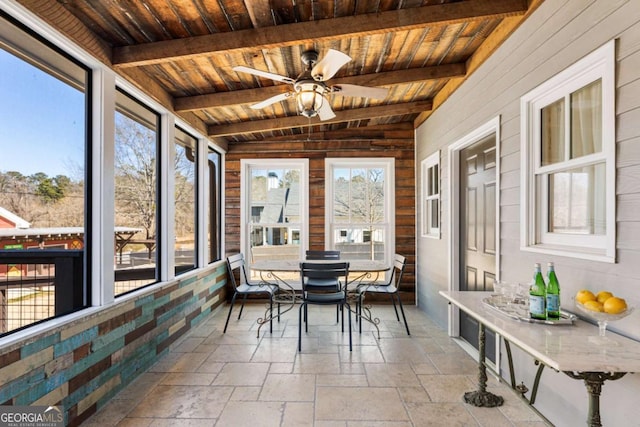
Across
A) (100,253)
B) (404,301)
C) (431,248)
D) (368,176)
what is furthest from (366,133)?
(100,253)

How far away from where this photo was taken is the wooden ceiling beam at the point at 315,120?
173 inches

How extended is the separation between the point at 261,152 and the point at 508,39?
142 inches

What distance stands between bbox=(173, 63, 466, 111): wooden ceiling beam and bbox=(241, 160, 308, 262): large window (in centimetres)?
176

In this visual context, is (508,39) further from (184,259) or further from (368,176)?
(184,259)

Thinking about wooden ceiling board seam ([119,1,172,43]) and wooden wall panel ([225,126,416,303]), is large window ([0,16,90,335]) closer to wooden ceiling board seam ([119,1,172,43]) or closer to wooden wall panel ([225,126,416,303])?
wooden ceiling board seam ([119,1,172,43])

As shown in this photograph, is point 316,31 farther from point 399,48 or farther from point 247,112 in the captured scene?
point 247,112

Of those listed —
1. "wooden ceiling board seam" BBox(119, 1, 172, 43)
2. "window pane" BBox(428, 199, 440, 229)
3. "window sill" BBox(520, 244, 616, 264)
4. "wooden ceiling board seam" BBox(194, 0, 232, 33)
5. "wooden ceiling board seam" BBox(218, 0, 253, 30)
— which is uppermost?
"wooden ceiling board seam" BBox(218, 0, 253, 30)

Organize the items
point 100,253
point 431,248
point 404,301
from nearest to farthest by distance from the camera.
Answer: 1. point 100,253
2. point 431,248
3. point 404,301

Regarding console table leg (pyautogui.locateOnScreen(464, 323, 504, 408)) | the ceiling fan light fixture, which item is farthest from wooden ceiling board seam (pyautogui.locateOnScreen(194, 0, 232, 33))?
console table leg (pyautogui.locateOnScreen(464, 323, 504, 408))

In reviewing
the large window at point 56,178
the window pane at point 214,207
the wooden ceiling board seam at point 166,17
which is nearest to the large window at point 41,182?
the large window at point 56,178

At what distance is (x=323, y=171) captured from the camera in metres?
5.29

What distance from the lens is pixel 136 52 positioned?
2545 millimetres

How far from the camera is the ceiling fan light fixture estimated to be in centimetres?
261

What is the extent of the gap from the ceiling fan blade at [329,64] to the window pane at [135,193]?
1679mm
